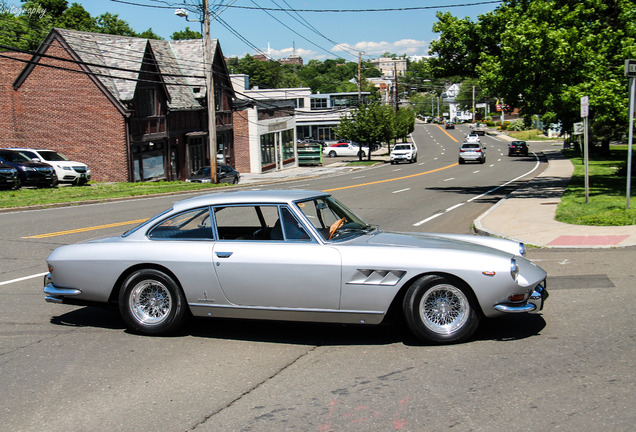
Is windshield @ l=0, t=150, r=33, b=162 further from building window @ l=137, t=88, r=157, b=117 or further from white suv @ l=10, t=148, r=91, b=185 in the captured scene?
building window @ l=137, t=88, r=157, b=117

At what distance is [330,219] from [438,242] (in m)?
1.14

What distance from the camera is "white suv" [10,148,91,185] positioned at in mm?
28344

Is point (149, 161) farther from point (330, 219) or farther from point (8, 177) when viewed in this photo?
point (330, 219)

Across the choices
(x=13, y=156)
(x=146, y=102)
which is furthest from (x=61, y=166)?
(x=146, y=102)

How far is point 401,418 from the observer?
4.27 meters

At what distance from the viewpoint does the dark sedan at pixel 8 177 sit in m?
24.8

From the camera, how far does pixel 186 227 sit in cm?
649

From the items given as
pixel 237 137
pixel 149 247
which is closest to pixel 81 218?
pixel 149 247

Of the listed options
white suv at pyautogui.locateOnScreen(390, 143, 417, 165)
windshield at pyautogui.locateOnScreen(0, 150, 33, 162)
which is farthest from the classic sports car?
white suv at pyautogui.locateOnScreen(390, 143, 417, 165)

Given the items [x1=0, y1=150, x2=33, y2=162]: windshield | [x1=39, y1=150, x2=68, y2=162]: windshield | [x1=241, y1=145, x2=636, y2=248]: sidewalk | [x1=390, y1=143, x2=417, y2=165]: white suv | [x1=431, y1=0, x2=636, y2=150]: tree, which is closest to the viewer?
[x1=241, y1=145, x2=636, y2=248]: sidewalk

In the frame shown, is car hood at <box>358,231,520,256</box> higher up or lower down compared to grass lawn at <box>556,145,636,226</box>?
higher up

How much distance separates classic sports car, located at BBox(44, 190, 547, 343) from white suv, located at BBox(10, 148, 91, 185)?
937 inches

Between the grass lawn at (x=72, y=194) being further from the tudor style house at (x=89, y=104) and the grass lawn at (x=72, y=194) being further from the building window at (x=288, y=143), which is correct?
the building window at (x=288, y=143)

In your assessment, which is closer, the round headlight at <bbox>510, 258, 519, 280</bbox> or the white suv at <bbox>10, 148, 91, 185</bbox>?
the round headlight at <bbox>510, 258, 519, 280</bbox>
